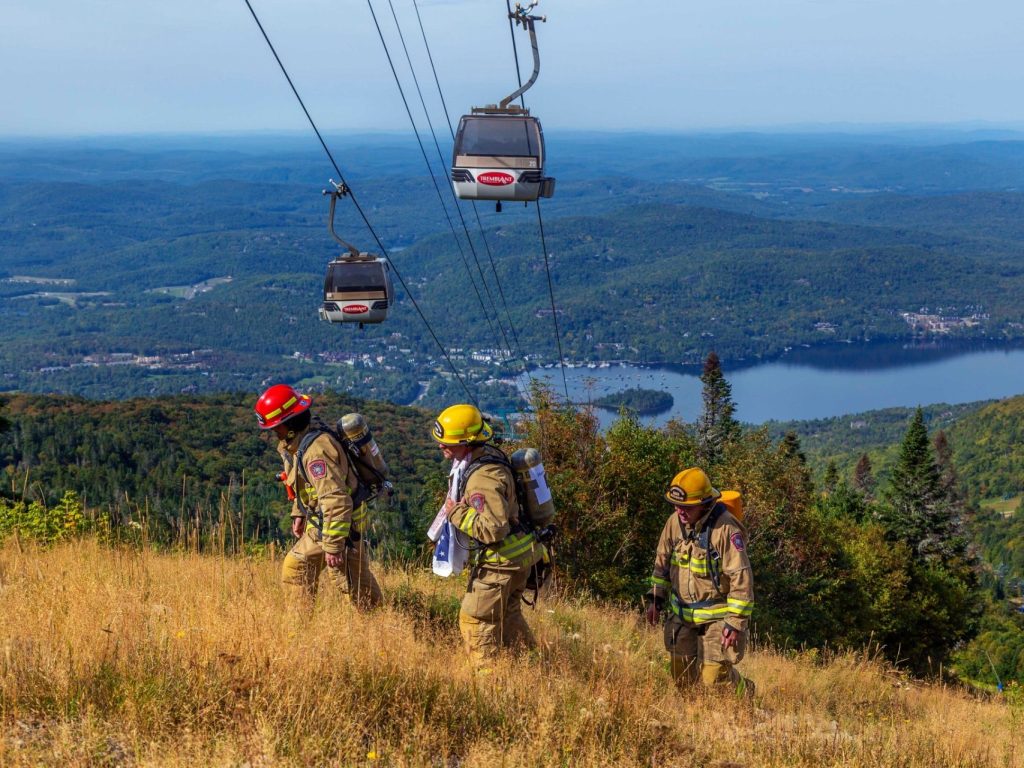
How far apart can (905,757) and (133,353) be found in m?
181

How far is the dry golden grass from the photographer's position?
3.78 metres

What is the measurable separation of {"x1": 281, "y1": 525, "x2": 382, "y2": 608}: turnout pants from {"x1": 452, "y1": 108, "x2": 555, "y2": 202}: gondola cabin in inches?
208

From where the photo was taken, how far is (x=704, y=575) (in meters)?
5.95

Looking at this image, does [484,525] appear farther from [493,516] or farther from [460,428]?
[460,428]

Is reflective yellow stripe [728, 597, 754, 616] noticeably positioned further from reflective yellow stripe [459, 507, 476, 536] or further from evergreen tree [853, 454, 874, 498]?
Answer: evergreen tree [853, 454, 874, 498]

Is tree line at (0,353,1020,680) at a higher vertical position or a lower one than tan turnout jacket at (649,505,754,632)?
lower

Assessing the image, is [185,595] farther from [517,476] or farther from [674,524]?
[674,524]

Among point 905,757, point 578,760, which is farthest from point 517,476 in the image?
point 905,757

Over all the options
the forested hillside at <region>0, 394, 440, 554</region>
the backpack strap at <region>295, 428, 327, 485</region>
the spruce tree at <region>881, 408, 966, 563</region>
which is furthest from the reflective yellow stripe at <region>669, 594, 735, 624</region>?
the spruce tree at <region>881, 408, 966, 563</region>

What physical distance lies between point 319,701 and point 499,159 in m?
7.44

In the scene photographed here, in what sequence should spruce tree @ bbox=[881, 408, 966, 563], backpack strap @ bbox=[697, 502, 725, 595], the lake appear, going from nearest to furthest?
backpack strap @ bbox=[697, 502, 725, 595] → spruce tree @ bbox=[881, 408, 966, 563] → the lake

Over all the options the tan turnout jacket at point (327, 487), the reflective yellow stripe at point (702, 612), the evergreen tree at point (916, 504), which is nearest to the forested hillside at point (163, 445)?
the evergreen tree at point (916, 504)

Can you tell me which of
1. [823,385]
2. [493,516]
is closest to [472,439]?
[493,516]

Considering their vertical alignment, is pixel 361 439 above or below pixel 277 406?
below
